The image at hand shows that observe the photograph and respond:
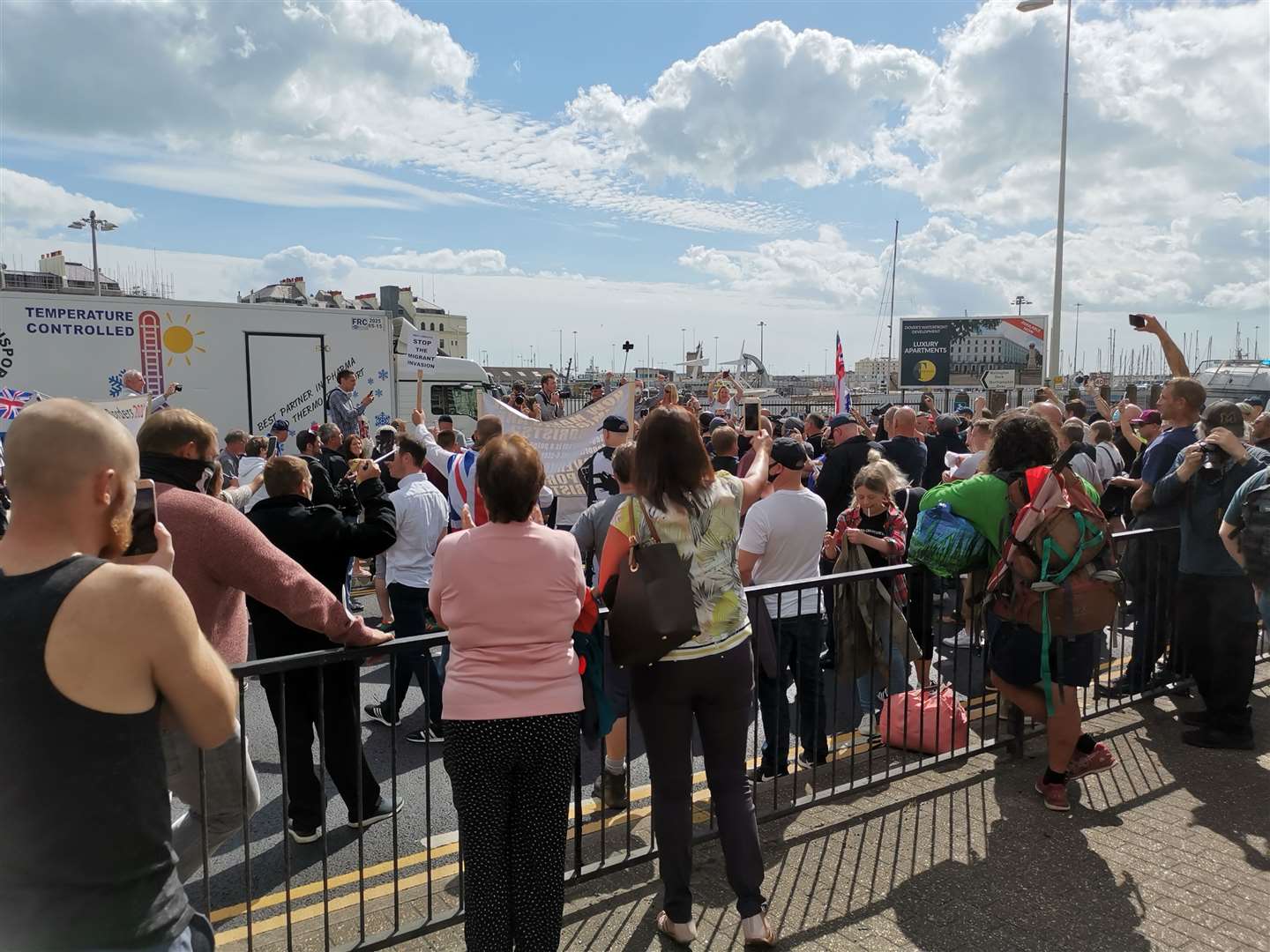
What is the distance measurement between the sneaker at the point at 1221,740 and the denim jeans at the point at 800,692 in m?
2.15

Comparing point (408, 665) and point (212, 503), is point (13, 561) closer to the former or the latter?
point (212, 503)

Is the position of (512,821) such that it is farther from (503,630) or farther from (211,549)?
(211,549)

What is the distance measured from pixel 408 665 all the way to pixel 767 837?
2.71 meters

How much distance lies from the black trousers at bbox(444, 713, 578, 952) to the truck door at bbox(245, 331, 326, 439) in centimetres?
1441

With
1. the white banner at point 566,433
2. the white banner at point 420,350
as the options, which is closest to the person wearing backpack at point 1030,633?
the white banner at point 566,433

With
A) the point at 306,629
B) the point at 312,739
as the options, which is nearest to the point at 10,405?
the point at 306,629

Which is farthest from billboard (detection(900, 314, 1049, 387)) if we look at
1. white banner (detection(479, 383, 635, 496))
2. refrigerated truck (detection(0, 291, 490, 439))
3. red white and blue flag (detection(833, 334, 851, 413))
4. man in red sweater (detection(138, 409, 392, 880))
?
man in red sweater (detection(138, 409, 392, 880))

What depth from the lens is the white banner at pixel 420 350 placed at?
508 inches

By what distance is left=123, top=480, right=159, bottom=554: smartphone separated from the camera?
211 cm

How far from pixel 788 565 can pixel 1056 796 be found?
5.63 feet

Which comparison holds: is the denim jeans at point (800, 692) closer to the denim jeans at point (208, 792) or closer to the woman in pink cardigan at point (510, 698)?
the woman in pink cardigan at point (510, 698)

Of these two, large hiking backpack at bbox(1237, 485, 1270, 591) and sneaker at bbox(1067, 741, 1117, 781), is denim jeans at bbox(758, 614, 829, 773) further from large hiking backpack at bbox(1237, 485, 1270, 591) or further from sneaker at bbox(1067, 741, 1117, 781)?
large hiking backpack at bbox(1237, 485, 1270, 591)

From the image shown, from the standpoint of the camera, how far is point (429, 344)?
1329 centimetres

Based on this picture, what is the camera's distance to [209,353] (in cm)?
1594
